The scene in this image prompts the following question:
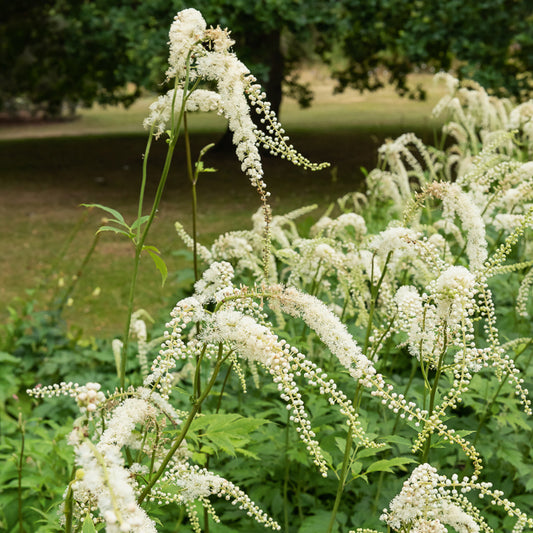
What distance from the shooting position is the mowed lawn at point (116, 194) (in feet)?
29.5

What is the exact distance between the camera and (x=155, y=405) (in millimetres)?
1728

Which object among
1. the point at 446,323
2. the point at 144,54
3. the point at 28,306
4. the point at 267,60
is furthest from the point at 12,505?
the point at 267,60

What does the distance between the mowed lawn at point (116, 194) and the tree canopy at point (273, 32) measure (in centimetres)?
232

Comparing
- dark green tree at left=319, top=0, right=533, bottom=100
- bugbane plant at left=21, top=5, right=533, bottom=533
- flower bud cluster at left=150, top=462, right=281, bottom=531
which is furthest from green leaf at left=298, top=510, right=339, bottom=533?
dark green tree at left=319, top=0, right=533, bottom=100

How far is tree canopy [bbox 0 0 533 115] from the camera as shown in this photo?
501 inches

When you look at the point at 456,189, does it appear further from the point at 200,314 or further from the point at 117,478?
the point at 117,478

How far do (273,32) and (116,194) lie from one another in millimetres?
5220

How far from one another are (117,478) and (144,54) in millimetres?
12771

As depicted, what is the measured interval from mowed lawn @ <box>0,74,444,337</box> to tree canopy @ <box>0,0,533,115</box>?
7.62 feet

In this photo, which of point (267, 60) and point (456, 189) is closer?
point (456, 189)

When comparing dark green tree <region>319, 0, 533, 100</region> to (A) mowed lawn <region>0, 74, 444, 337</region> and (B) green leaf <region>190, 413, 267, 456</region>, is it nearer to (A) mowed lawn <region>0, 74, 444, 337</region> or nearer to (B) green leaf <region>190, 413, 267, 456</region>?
(A) mowed lawn <region>0, 74, 444, 337</region>

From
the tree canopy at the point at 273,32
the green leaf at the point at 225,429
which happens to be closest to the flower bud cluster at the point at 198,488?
the green leaf at the point at 225,429

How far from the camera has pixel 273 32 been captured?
49.4 feet

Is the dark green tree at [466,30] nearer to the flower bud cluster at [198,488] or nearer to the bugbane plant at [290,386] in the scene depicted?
the bugbane plant at [290,386]
